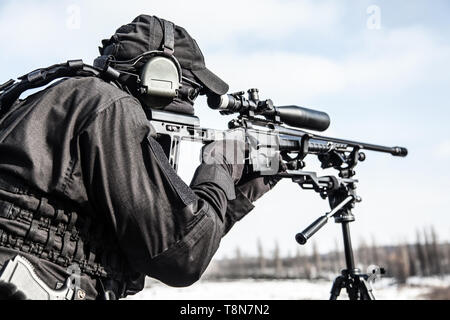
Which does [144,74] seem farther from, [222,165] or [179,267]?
[179,267]

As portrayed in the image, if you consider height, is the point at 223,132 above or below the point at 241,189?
above

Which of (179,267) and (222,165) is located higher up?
(222,165)

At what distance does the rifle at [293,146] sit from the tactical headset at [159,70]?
0.21 m

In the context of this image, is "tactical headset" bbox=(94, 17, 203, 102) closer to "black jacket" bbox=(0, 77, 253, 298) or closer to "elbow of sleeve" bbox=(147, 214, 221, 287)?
"black jacket" bbox=(0, 77, 253, 298)

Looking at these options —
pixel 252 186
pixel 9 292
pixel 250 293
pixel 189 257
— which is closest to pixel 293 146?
pixel 252 186

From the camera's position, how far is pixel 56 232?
5.75 feet

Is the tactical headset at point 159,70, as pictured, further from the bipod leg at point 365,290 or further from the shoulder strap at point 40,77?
the bipod leg at point 365,290

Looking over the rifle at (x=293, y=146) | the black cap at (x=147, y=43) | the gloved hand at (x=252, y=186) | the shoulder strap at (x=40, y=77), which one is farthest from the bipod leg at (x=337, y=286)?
the shoulder strap at (x=40, y=77)

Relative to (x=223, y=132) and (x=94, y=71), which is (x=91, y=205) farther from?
(x=223, y=132)

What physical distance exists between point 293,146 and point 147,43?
6.02 feet

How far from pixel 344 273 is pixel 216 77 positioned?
2.09m

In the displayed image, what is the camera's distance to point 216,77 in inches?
113
